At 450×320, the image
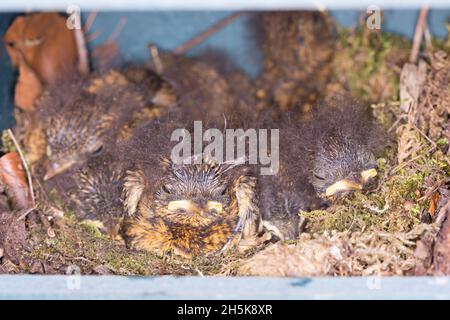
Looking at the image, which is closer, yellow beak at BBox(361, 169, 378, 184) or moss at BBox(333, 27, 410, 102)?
yellow beak at BBox(361, 169, 378, 184)

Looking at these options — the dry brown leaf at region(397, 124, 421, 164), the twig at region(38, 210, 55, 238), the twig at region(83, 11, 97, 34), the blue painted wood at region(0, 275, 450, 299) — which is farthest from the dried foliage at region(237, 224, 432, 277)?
the twig at region(83, 11, 97, 34)

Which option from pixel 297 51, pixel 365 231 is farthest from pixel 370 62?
pixel 365 231

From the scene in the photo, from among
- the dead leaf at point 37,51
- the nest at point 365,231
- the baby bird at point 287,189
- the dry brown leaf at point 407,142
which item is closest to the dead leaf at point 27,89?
the dead leaf at point 37,51

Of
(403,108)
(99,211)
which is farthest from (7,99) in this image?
(403,108)

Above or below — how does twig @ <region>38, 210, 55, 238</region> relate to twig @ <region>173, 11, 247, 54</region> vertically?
below

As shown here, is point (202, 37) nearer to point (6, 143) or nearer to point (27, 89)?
point (27, 89)

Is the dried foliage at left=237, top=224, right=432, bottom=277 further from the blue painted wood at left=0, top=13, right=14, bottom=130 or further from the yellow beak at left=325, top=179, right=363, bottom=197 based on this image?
the blue painted wood at left=0, top=13, right=14, bottom=130
